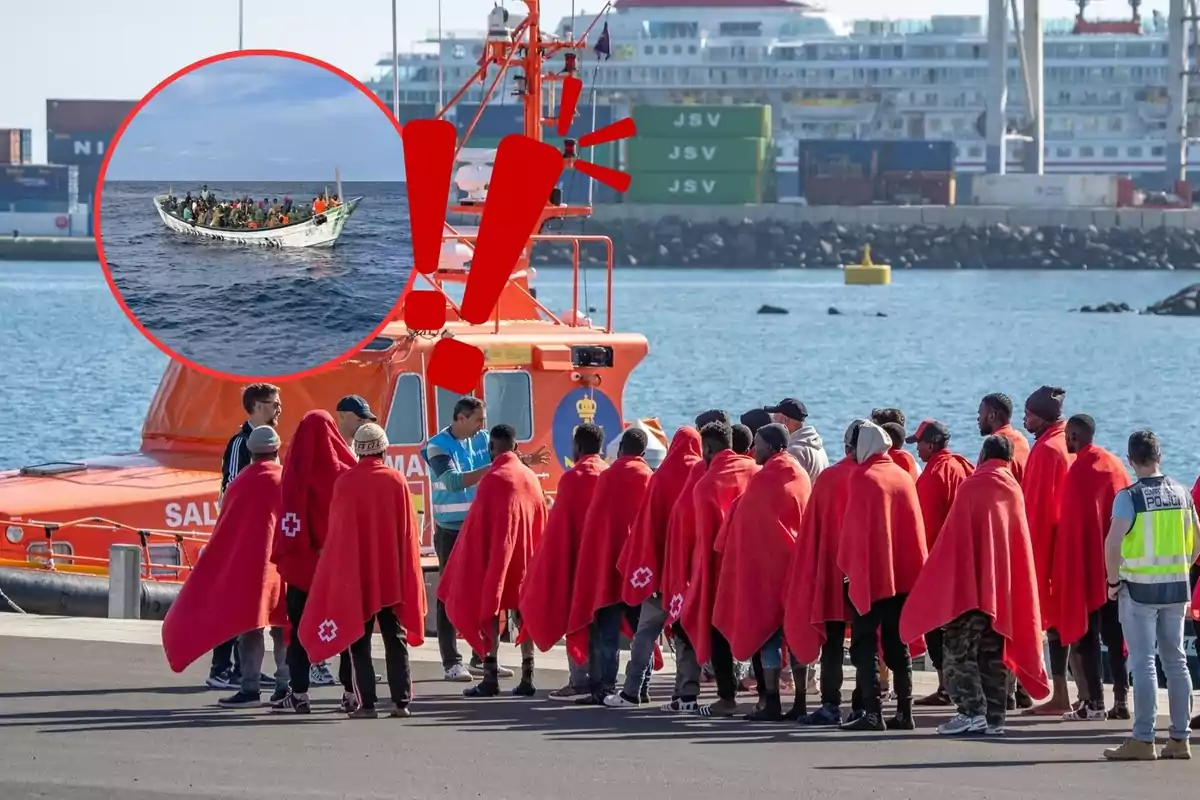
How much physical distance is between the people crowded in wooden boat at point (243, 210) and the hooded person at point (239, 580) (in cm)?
189

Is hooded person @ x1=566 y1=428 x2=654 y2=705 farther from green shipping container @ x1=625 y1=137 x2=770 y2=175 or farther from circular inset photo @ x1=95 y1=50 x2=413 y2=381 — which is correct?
green shipping container @ x1=625 y1=137 x2=770 y2=175

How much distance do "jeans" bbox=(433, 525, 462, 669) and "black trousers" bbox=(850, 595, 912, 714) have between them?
232 cm

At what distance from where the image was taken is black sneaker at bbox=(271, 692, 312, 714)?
10.2 m

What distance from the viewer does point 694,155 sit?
130250 millimetres

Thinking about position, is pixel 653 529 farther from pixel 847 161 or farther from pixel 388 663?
pixel 847 161

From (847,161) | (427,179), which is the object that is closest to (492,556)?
(427,179)

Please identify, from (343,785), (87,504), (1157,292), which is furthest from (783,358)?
(343,785)

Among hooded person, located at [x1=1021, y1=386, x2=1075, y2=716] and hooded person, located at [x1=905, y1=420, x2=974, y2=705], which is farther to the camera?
hooded person, located at [x1=905, y1=420, x2=974, y2=705]

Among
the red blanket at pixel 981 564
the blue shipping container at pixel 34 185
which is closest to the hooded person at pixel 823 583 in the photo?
the red blanket at pixel 981 564

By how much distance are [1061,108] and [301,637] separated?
14811 cm

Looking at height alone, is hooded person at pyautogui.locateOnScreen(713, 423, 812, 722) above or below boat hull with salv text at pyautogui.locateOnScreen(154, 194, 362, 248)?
below

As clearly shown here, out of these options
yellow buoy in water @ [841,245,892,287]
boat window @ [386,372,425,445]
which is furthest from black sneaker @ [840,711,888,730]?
yellow buoy in water @ [841,245,892,287]

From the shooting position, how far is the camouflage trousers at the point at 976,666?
10.0 meters

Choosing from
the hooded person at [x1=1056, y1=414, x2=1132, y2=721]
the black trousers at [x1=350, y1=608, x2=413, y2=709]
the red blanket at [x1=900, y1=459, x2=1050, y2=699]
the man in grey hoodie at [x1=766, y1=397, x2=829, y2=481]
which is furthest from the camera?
the man in grey hoodie at [x1=766, y1=397, x2=829, y2=481]
